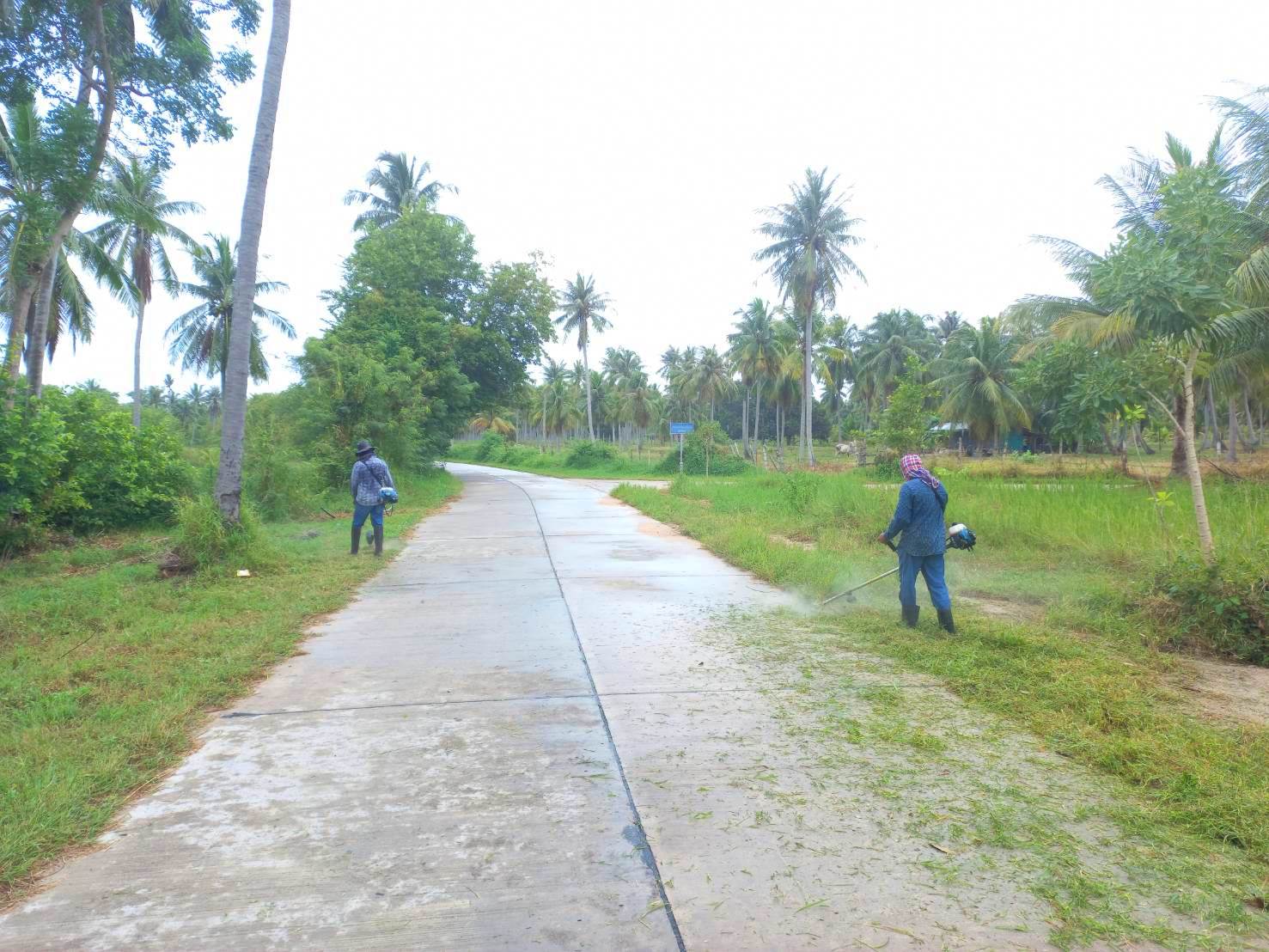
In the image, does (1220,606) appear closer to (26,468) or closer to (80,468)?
(26,468)

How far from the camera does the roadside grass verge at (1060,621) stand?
158 inches

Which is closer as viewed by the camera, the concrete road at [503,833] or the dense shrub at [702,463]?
the concrete road at [503,833]

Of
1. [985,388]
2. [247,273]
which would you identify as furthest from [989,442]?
[247,273]

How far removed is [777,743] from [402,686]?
2593 mm

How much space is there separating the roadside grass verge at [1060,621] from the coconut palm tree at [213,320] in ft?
96.6

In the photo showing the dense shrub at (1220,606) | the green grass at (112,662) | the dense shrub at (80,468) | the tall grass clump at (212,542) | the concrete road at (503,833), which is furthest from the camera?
the dense shrub at (80,468)

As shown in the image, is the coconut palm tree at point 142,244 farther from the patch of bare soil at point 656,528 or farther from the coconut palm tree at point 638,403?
the coconut palm tree at point 638,403

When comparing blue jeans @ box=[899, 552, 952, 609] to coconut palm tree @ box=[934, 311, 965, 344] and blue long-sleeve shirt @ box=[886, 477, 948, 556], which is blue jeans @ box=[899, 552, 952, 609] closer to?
blue long-sleeve shirt @ box=[886, 477, 948, 556]

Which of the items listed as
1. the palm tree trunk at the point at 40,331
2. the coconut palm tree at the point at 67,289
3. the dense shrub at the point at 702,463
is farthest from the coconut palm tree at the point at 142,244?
the dense shrub at the point at 702,463

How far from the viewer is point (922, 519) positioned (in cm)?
706

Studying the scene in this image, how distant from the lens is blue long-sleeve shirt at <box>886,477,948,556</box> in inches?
276

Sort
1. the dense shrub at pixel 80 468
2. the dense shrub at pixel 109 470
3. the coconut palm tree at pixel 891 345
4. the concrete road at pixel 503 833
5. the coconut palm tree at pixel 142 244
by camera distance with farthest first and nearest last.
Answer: the coconut palm tree at pixel 891 345
the coconut palm tree at pixel 142 244
the dense shrub at pixel 109 470
the dense shrub at pixel 80 468
the concrete road at pixel 503 833

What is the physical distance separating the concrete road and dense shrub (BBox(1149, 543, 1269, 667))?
376cm

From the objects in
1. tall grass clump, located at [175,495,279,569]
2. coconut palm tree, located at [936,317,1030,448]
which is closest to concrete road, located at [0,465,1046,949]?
tall grass clump, located at [175,495,279,569]
